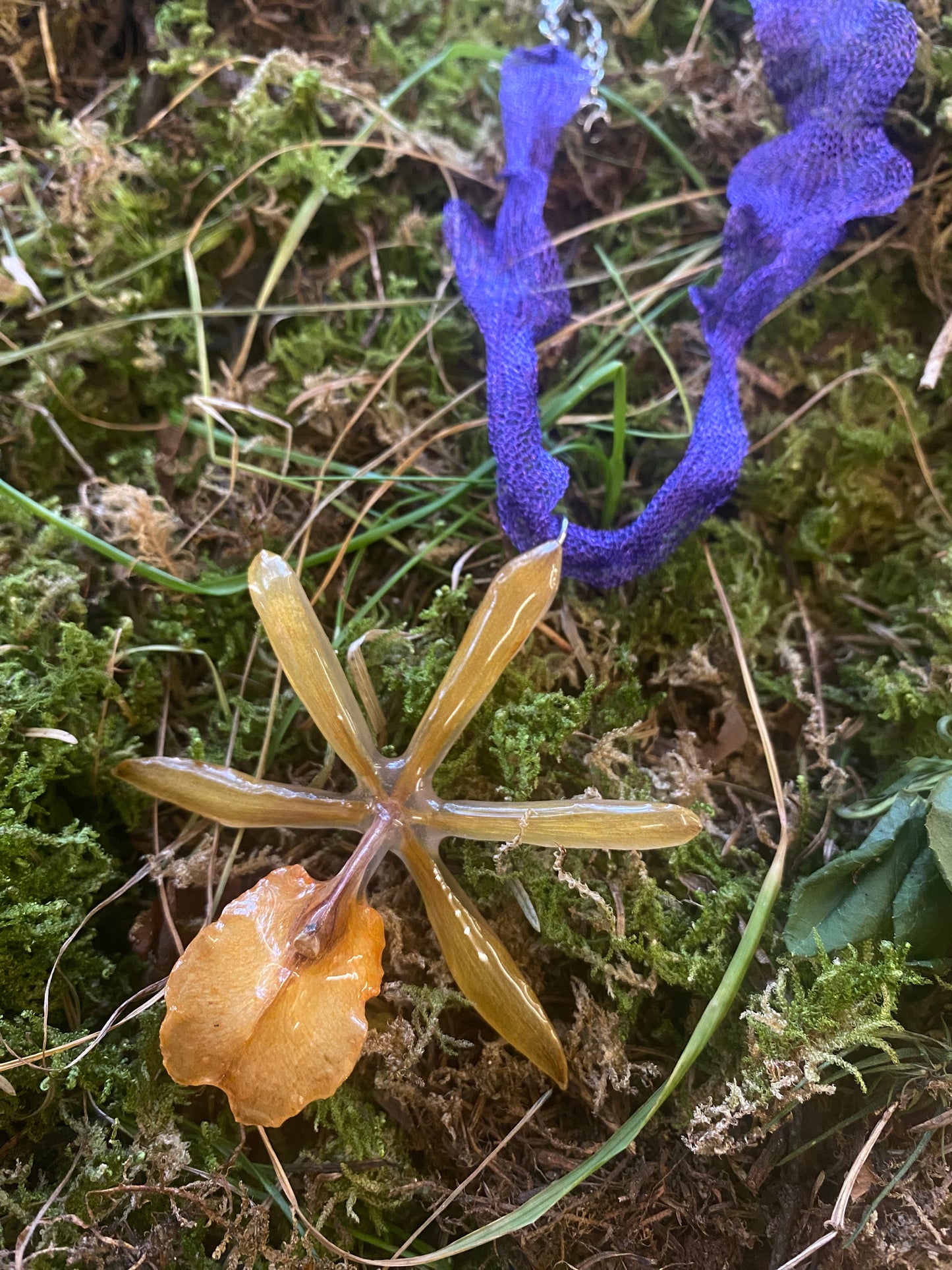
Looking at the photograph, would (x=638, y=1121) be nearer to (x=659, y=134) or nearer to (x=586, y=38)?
(x=659, y=134)

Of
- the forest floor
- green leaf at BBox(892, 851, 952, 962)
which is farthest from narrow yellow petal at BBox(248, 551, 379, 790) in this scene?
green leaf at BBox(892, 851, 952, 962)

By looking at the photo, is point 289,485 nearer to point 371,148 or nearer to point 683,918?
point 371,148

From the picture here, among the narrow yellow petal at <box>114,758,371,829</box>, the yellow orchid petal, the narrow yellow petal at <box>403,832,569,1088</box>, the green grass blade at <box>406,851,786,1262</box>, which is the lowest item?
the green grass blade at <box>406,851,786,1262</box>

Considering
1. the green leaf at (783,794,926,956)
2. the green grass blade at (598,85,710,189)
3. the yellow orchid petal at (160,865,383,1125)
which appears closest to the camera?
the yellow orchid petal at (160,865,383,1125)

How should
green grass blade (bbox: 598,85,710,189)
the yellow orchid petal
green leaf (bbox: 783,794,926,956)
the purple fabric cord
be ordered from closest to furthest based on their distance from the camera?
the yellow orchid petal
green leaf (bbox: 783,794,926,956)
the purple fabric cord
green grass blade (bbox: 598,85,710,189)

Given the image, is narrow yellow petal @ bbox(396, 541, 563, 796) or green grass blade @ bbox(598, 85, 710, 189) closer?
narrow yellow petal @ bbox(396, 541, 563, 796)

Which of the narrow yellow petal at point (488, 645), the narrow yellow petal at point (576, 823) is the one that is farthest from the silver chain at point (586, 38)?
the narrow yellow petal at point (576, 823)

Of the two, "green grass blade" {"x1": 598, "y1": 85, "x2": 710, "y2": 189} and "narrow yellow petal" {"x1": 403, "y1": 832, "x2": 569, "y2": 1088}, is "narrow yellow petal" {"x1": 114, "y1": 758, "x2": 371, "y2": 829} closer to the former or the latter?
"narrow yellow petal" {"x1": 403, "y1": 832, "x2": 569, "y2": 1088}

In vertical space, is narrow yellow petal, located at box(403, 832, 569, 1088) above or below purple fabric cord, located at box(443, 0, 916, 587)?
below
